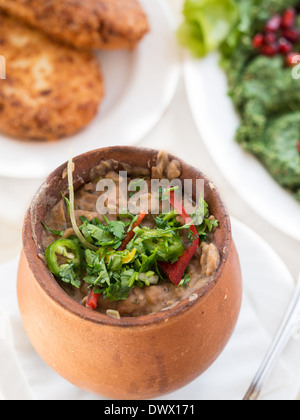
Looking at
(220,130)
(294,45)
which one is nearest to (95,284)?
(220,130)

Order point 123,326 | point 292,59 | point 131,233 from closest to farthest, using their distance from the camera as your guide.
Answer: point 123,326, point 131,233, point 292,59

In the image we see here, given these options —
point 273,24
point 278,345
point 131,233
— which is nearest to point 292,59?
point 273,24

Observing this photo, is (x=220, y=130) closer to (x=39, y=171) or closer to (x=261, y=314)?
(x=39, y=171)

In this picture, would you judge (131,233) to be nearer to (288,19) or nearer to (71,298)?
(71,298)

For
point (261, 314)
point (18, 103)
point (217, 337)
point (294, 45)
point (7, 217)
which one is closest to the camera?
point (217, 337)

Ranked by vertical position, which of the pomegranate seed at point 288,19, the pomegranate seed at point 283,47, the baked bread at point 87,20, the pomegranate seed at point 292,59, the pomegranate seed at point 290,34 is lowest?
the baked bread at point 87,20

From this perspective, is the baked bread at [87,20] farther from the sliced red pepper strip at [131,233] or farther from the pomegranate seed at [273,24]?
the sliced red pepper strip at [131,233]

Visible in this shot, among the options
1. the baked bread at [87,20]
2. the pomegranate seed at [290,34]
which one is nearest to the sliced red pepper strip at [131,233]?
the baked bread at [87,20]
